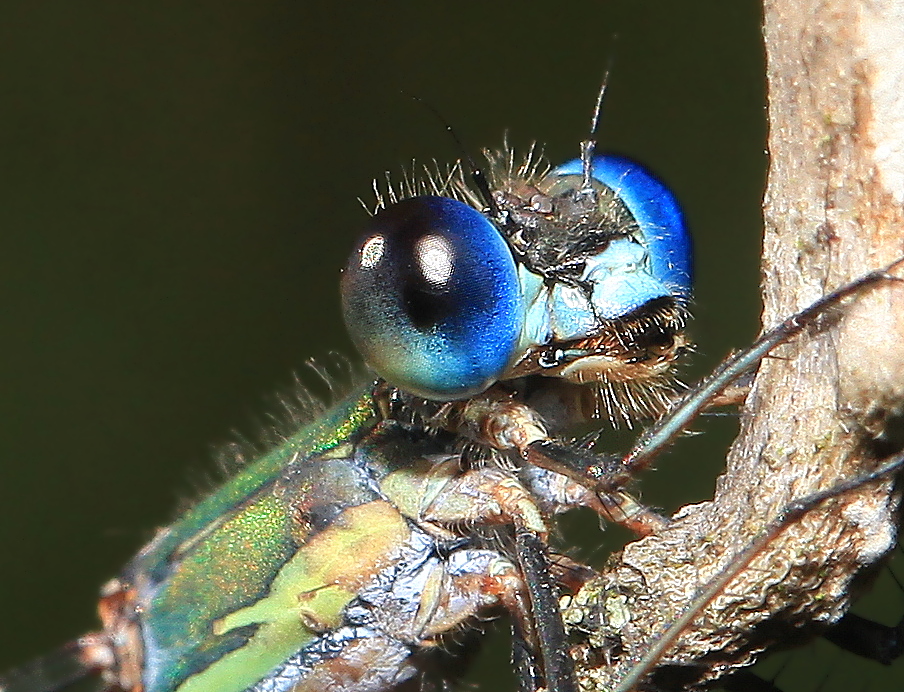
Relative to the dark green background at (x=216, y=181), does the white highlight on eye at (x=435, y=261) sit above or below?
below

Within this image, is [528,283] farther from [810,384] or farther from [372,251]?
[810,384]

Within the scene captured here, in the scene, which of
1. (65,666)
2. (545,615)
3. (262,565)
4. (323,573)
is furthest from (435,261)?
(65,666)

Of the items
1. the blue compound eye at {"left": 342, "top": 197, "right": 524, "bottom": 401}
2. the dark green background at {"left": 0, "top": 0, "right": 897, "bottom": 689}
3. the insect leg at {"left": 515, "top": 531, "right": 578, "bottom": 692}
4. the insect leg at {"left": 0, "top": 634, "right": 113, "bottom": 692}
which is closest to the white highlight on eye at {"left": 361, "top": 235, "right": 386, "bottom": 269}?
the blue compound eye at {"left": 342, "top": 197, "right": 524, "bottom": 401}

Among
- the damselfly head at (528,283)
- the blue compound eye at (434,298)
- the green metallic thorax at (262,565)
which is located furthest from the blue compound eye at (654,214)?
the green metallic thorax at (262,565)

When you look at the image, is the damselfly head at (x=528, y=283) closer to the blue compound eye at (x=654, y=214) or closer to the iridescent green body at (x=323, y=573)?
the blue compound eye at (x=654, y=214)

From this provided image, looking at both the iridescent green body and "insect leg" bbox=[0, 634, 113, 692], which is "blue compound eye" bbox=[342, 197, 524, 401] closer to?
the iridescent green body

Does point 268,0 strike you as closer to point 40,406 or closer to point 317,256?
point 317,256

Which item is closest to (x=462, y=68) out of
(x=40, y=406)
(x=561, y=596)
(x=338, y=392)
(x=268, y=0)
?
(x=268, y=0)
